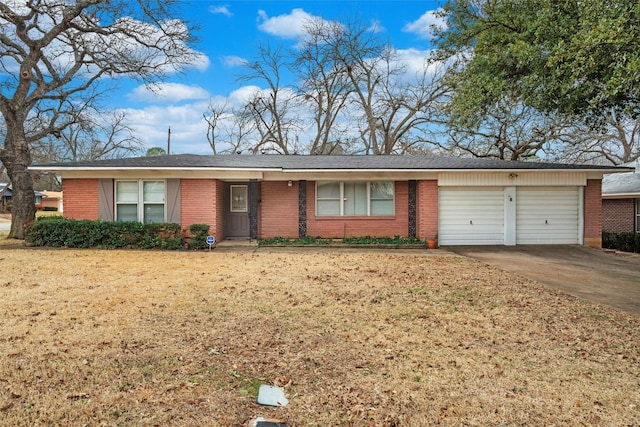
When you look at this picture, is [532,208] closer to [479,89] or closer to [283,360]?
[479,89]

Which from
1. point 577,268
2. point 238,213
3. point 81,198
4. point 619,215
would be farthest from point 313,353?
point 619,215

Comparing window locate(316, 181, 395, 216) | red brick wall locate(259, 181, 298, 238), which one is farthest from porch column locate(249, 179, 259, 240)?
window locate(316, 181, 395, 216)

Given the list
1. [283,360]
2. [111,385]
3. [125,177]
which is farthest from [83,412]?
[125,177]

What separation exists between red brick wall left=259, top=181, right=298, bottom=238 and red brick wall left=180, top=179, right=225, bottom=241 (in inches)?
75.0

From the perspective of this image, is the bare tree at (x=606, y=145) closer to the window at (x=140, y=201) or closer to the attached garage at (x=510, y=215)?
the attached garage at (x=510, y=215)

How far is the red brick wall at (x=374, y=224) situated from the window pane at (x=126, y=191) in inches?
243

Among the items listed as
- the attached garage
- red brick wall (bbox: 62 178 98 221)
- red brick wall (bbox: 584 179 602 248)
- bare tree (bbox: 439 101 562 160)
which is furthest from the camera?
bare tree (bbox: 439 101 562 160)

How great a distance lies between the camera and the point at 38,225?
42.1ft

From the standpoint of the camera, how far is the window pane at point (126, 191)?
13.8 m

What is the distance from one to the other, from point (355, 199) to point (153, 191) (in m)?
7.07

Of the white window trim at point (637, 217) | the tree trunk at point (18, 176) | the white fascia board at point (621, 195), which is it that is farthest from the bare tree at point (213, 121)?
the white window trim at point (637, 217)

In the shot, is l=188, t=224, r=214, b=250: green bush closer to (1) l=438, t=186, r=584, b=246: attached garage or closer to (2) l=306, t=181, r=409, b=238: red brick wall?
(2) l=306, t=181, r=409, b=238: red brick wall

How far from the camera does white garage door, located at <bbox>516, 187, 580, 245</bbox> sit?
14.2m

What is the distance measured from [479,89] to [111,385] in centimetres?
1042
